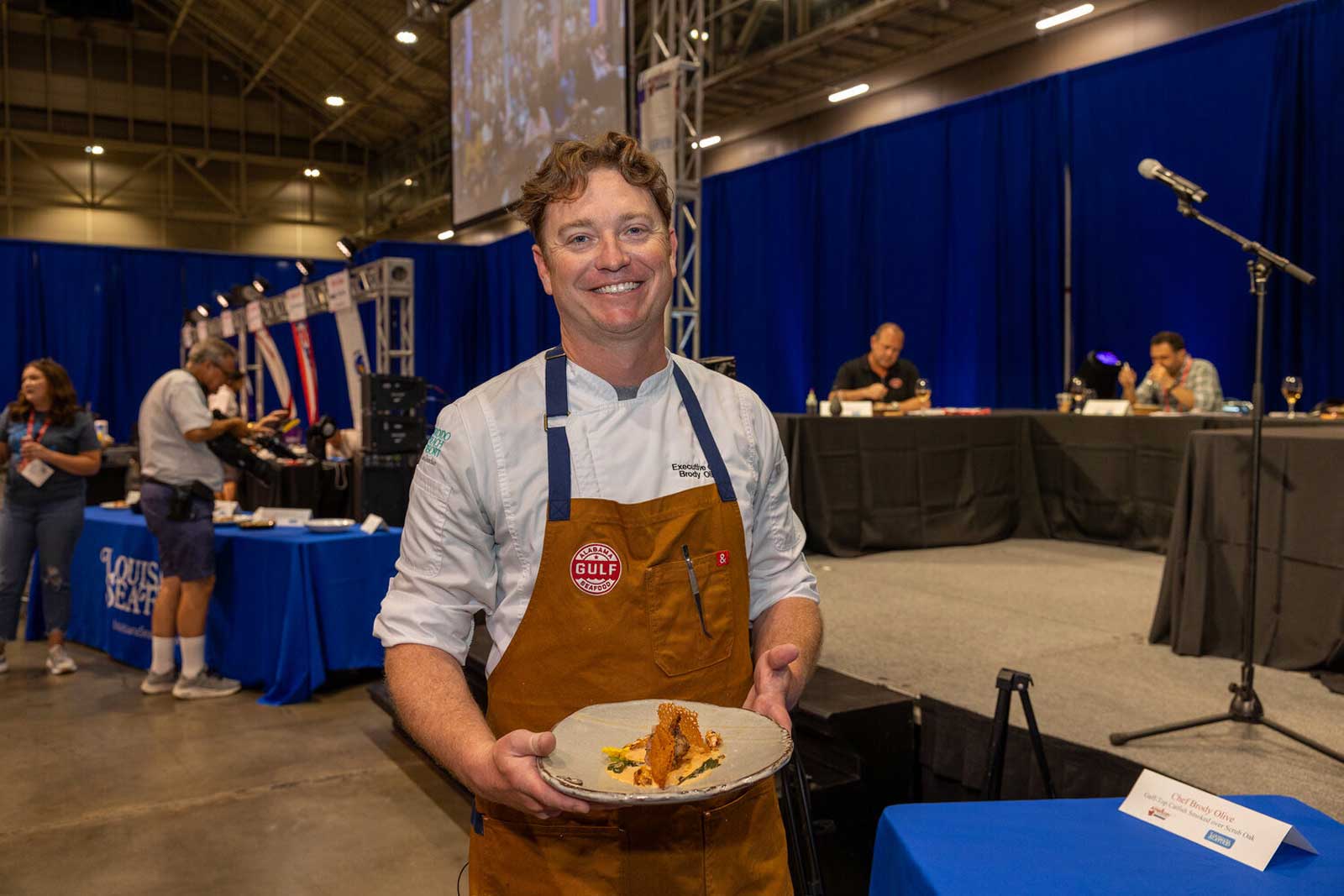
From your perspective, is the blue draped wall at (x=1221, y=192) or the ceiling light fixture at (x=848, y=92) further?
the ceiling light fixture at (x=848, y=92)

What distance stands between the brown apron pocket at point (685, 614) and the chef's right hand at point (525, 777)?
0.24 meters

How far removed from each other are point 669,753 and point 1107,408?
522 cm

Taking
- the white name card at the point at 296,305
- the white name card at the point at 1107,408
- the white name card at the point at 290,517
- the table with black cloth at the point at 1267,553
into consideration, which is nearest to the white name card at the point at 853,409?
the white name card at the point at 1107,408

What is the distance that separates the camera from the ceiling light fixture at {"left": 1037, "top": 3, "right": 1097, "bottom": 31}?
8070 mm

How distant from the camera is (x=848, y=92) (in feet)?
33.6

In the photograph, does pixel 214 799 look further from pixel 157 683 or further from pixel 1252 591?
pixel 1252 591

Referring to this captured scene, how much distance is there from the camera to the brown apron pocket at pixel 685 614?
1.10m

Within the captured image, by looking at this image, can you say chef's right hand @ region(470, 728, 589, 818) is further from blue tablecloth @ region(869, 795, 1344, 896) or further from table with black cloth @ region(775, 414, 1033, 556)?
table with black cloth @ region(775, 414, 1033, 556)

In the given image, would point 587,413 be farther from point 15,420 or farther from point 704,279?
point 704,279

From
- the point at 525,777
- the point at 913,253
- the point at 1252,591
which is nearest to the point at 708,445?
the point at 525,777

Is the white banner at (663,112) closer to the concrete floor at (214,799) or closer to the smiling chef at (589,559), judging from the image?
the concrete floor at (214,799)

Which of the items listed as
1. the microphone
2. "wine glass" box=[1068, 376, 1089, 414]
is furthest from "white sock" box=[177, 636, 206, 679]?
"wine glass" box=[1068, 376, 1089, 414]

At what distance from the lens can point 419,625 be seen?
107cm

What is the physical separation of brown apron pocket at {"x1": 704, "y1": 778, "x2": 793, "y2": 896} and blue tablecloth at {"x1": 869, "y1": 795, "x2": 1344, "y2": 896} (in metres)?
0.13
